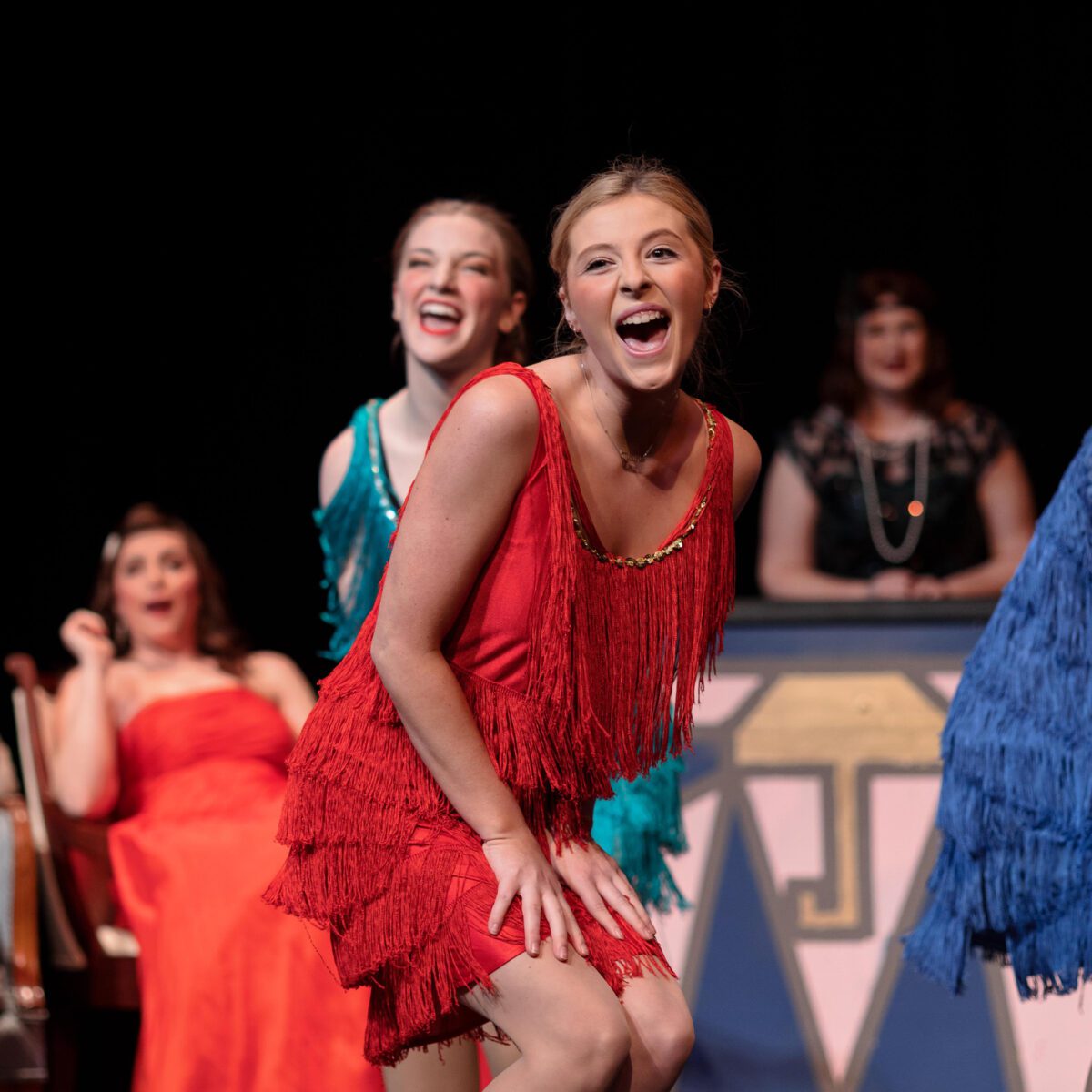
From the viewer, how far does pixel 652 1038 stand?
1.65 m

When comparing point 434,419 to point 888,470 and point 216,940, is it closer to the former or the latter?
point 216,940

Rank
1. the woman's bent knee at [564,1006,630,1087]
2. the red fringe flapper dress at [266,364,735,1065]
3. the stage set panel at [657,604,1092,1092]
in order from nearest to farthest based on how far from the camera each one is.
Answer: the woman's bent knee at [564,1006,630,1087] < the red fringe flapper dress at [266,364,735,1065] < the stage set panel at [657,604,1092,1092]

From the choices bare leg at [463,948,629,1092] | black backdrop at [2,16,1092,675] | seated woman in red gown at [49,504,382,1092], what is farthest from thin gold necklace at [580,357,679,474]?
black backdrop at [2,16,1092,675]

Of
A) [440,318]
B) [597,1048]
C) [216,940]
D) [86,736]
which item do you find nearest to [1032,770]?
[597,1048]

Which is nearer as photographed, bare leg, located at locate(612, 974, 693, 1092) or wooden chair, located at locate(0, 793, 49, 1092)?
bare leg, located at locate(612, 974, 693, 1092)

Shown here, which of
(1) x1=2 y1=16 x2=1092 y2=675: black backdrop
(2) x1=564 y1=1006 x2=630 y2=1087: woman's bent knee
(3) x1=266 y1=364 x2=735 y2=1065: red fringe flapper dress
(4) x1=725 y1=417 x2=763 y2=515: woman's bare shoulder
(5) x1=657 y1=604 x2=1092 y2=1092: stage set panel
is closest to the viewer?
(2) x1=564 y1=1006 x2=630 y2=1087: woman's bent knee

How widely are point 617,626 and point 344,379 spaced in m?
2.79

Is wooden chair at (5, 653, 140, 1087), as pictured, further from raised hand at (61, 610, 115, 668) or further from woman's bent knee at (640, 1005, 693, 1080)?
woman's bent knee at (640, 1005, 693, 1080)

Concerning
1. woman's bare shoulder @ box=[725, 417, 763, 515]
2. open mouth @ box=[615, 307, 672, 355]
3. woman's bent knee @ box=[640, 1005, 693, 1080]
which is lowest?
woman's bent knee @ box=[640, 1005, 693, 1080]

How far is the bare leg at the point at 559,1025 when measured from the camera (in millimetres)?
1563

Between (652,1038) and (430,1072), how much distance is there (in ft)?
1.43

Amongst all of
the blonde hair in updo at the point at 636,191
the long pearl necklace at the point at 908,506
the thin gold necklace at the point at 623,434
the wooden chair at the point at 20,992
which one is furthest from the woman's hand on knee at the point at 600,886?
the long pearl necklace at the point at 908,506

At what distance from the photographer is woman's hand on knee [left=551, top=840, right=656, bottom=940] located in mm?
1736

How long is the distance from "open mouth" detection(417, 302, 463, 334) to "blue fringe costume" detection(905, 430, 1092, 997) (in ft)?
3.31
